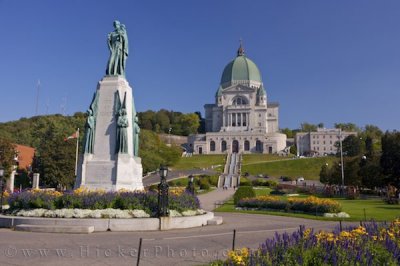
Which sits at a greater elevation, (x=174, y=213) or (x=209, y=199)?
(x=174, y=213)

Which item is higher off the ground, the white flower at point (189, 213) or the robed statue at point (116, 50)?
the robed statue at point (116, 50)

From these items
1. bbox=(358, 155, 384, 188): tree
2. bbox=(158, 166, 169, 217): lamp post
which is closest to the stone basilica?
bbox=(358, 155, 384, 188): tree

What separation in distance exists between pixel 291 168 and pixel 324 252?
74.9 meters

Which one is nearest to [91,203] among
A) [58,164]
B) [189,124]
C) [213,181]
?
[58,164]

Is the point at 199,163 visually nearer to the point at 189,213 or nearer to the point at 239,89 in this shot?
the point at 239,89

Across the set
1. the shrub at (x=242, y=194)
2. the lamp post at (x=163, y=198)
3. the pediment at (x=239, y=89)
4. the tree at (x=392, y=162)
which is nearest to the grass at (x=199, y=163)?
the pediment at (x=239, y=89)

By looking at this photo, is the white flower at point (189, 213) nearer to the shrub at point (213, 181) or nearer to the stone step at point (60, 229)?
the stone step at point (60, 229)

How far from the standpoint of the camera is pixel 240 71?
12975 centimetres

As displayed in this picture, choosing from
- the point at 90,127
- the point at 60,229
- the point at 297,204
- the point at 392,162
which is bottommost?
the point at 60,229

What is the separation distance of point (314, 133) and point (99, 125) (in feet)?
408

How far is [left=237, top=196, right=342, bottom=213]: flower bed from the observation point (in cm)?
2019

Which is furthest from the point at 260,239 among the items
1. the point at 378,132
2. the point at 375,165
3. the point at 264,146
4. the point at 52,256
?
the point at 378,132

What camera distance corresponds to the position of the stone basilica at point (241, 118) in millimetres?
117062

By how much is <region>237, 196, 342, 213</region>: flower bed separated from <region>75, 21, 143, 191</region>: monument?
31.9 feet
